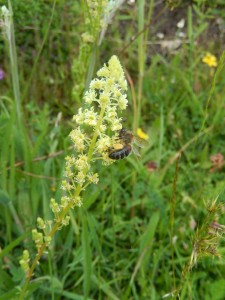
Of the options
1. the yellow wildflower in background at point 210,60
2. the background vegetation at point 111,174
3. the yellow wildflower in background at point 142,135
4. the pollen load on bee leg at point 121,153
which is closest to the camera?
the pollen load on bee leg at point 121,153

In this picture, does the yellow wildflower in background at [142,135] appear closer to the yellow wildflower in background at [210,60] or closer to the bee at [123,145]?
the yellow wildflower in background at [210,60]

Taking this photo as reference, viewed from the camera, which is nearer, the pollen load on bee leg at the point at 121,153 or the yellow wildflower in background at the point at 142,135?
the pollen load on bee leg at the point at 121,153

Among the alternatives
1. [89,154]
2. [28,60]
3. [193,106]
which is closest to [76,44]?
[28,60]

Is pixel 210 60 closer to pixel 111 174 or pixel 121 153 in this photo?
pixel 111 174

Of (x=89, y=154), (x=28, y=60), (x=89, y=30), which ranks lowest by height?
(x=28, y=60)

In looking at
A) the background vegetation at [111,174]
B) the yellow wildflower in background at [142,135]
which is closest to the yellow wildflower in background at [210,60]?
the background vegetation at [111,174]

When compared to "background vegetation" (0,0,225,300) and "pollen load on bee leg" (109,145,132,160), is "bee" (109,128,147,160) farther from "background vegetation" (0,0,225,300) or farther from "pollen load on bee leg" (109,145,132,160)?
"background vegetation" (0,0,225,300)

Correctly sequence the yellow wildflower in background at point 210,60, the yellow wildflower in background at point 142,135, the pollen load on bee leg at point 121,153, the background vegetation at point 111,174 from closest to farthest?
the pollen load on bee leg at point 121,153 < the background vegetation at point 111,174 < the yellow wildflower in background at point 142,135 < the yellow wildflower in background at point 210,60

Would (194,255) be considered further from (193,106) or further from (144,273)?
(193,106)
